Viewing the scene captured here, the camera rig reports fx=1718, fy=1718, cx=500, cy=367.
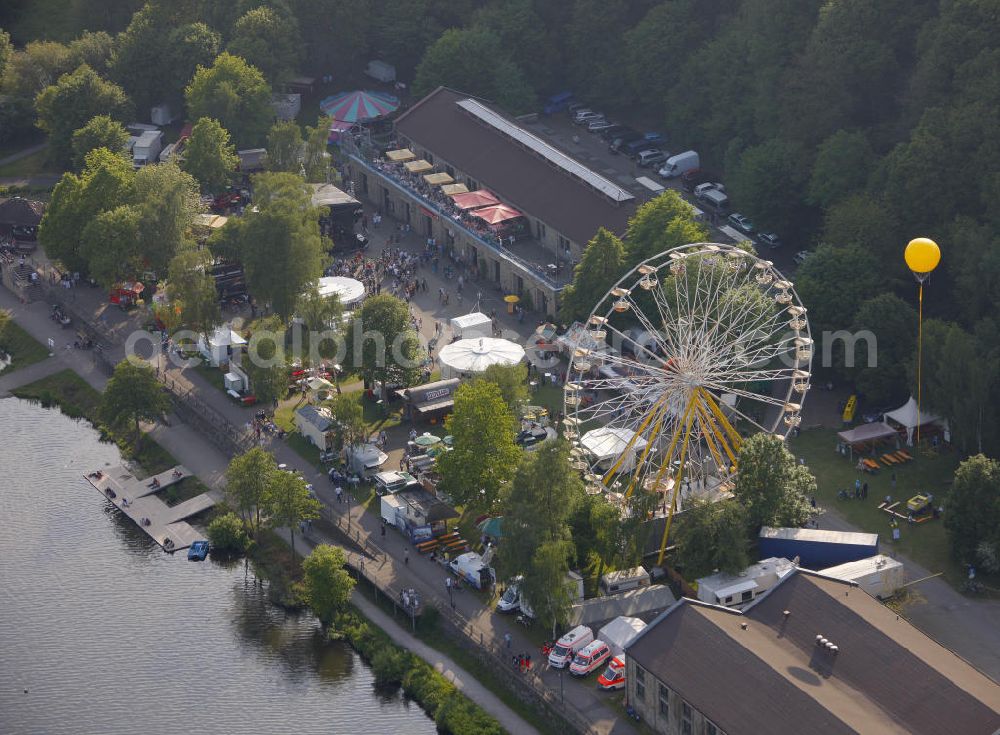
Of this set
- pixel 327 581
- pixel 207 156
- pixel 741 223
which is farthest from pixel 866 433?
pixel 207 156

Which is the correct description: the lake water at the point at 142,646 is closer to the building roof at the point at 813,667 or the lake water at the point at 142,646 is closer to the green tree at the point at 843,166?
the building roof at the point at 813,667

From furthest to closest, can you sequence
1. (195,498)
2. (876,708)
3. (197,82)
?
(197,82), (195,498), (876,708)

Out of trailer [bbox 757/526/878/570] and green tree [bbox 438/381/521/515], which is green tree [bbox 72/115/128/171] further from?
trailer [bbox 757/526/878/570]

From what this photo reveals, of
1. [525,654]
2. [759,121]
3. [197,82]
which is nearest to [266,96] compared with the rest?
[197,82]

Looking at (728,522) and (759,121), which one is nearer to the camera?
(728,522)

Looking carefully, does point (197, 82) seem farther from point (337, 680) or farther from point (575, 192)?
point (337, 680)

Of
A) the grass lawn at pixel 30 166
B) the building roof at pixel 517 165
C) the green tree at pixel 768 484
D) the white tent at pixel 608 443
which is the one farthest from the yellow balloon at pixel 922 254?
the grass lawn at pixel 30 166

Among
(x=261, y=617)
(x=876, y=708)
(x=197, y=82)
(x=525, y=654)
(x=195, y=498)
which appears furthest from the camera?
(x=197, y=82)

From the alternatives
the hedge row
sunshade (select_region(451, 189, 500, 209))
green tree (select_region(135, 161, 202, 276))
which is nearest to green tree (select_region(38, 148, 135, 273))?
green tree (select_region(135, 161, 202, 276))
